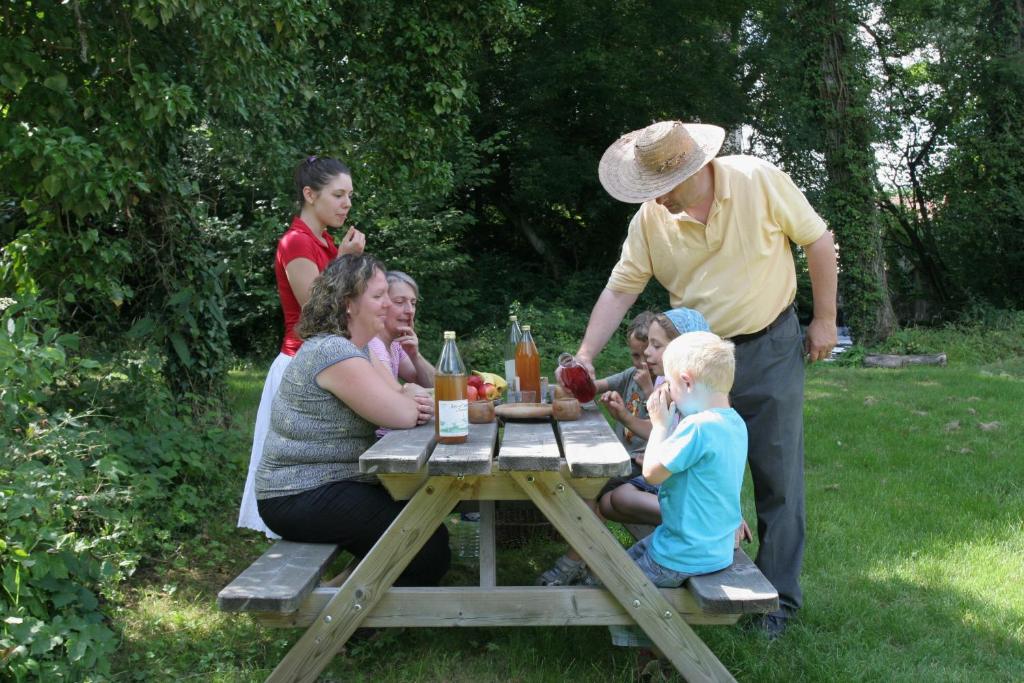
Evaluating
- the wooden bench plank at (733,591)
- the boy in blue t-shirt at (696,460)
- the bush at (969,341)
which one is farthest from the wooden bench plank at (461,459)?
the bush at (969,341)

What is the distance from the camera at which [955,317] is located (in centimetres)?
1596

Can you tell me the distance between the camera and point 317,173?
3.96 m

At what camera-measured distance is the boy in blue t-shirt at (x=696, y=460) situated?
2779mm

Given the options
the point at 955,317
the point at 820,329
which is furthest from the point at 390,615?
the point at 955,317

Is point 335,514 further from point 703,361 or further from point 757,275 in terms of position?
point 757,275

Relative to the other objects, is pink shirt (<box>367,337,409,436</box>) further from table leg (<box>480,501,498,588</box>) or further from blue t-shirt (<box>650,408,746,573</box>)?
blue t-shirt (<box>650,408,746,573</box>)

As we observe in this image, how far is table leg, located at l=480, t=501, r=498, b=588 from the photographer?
10.3 feet

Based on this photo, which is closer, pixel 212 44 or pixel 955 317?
pixel 212 44

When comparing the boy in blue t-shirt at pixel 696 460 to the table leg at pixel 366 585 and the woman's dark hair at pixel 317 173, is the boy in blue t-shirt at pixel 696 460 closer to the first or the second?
the table leg at pixel 366 585

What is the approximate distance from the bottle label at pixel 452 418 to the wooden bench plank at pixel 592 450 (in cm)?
35

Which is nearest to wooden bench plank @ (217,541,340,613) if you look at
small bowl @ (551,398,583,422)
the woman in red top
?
the woman in red top

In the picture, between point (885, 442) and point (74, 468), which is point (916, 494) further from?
point (74, 468)

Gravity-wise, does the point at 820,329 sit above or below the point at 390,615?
above

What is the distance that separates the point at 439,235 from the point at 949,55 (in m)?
9.11
